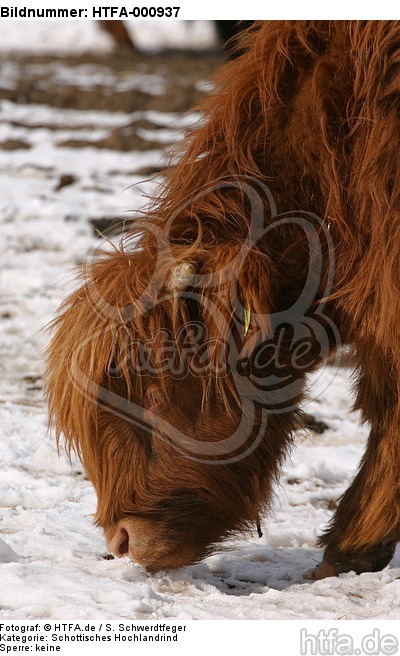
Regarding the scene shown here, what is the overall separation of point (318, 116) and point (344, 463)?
166cm

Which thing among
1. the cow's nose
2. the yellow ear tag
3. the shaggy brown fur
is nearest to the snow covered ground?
the cow's nose

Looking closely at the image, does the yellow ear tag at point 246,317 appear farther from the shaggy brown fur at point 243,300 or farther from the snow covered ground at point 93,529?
the snow covered ground at point 93,529

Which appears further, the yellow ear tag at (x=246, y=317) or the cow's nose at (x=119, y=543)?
the cow's nose at (x=119, y=543)

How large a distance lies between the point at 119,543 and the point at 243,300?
0.72 metres

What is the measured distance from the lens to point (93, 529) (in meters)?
3.18

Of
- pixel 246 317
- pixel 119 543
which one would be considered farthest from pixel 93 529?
pixel 246 317

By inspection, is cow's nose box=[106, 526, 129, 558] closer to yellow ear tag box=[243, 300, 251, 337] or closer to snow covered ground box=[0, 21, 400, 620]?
snow covered ground box=[0, 21, 400, 620]

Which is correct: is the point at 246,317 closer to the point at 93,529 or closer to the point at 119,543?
the point at 119,543

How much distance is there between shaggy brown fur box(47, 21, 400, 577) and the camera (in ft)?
8.40

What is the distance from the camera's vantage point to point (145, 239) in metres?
2.70

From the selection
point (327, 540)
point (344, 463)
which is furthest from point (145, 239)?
point (344, 463)

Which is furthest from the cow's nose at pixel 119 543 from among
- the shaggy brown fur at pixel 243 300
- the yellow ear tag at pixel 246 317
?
the yellow ear tag at pixel 246 317

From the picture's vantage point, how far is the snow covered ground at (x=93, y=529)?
2.62m

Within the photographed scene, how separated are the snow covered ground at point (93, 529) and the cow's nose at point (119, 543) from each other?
0.26 ft
